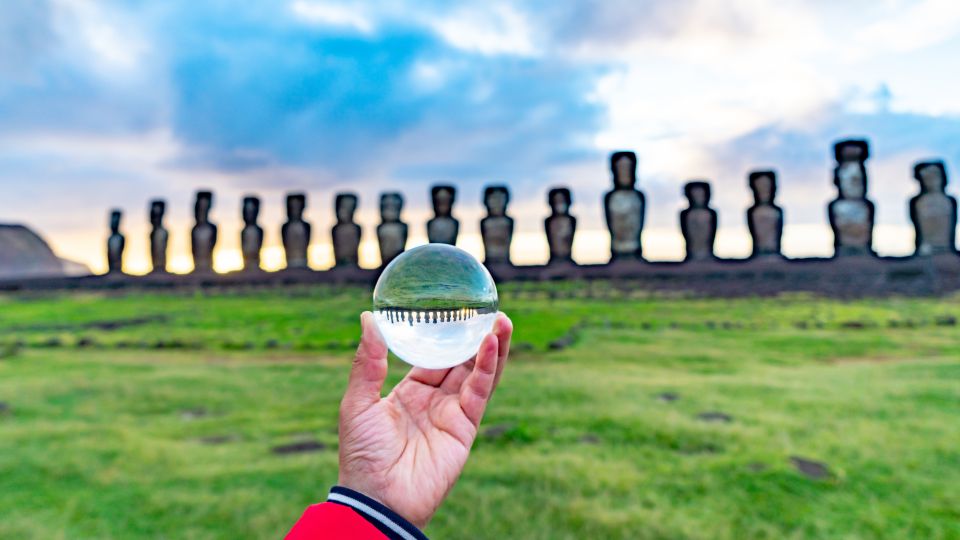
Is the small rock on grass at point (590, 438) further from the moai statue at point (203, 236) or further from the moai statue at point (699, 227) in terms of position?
the moai statue at point (203, 236)

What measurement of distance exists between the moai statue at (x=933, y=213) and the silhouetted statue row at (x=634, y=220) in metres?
0.03

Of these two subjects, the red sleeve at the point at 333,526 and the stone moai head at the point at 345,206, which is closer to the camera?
the red sleeve at the point at 333,526

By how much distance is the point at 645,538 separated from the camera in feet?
13.8

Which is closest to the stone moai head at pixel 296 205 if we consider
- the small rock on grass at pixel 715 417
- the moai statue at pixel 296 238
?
the moai statue at pixel 296 238

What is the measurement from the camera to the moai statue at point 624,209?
982 inches

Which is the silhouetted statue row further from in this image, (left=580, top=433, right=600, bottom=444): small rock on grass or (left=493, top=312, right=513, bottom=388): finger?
(left=493, top=312, right=513, bottom=388): finger

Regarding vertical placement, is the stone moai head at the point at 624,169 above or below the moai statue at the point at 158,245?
above

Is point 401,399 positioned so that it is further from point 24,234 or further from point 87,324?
point 24,234

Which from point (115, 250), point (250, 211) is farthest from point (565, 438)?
point (115, 250)

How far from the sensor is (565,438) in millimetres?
6016

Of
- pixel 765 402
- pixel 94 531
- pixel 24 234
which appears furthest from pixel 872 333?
pixel 24 234

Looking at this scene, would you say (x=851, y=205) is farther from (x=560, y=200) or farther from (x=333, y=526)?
(x=333, y=526)

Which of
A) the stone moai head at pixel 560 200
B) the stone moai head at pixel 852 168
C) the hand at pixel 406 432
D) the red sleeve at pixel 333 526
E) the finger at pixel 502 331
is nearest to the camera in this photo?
the red sleeve at pixel 333 526

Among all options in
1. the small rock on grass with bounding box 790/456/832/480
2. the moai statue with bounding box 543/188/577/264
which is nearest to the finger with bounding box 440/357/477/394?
the small rock on grass with bounding box 790/456/832/480
